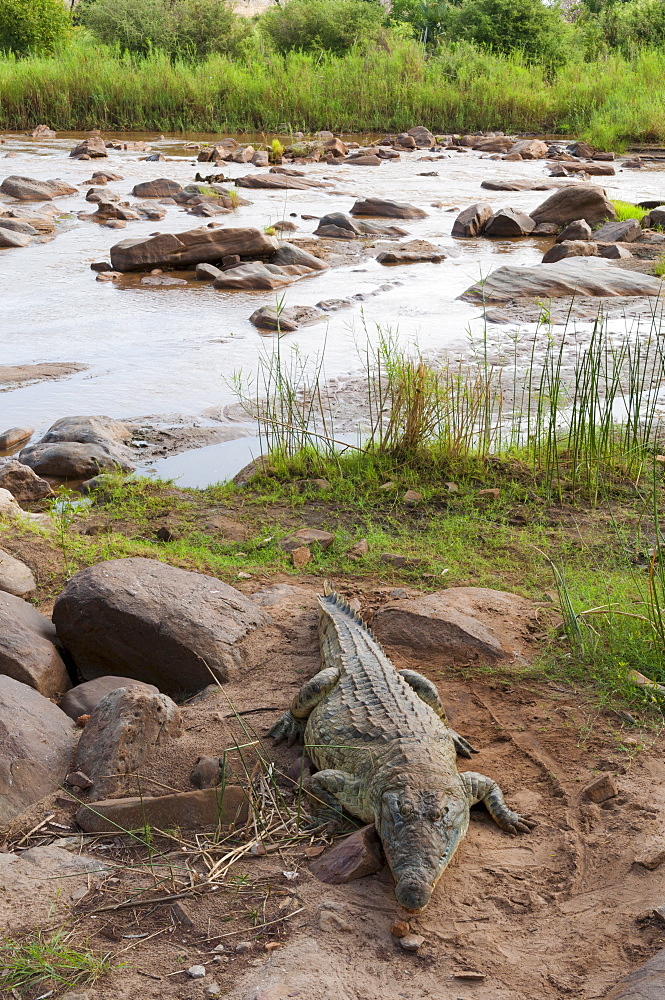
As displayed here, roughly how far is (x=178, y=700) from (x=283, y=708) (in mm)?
482

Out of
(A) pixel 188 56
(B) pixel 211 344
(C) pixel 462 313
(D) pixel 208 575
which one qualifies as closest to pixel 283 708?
(D) pixel 208 575

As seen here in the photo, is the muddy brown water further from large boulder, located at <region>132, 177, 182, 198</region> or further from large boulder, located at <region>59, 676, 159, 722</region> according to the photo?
large boulder, located at <region>59, 676, 159, 722</region>

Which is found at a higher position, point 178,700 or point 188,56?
point 188,56

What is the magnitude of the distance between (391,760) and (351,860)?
1.19ft

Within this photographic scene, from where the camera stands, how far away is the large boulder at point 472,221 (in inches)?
542

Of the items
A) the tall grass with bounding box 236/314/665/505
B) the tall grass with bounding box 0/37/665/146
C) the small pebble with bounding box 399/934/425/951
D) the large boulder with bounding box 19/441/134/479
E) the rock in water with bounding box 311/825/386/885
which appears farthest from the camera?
the tall grass with bounding box 0/37/665/146

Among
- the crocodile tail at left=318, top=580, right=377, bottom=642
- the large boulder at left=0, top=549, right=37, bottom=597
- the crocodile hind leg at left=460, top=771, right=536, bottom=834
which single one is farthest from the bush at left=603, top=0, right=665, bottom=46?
the crocodile hind leg at left=460, top=771, right=536, bottom=834

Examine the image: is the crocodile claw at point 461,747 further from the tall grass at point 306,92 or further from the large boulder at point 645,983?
the tall grass at point 306,92

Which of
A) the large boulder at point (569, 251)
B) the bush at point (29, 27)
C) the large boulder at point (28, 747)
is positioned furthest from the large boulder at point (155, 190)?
the large boulder at point (28, 747)

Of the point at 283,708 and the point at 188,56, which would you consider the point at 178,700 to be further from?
the point at 188,56

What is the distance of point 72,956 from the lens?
2.38m

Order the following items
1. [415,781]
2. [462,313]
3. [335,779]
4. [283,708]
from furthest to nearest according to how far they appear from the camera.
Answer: [462,313], [283,708], [335,779], [415,781]

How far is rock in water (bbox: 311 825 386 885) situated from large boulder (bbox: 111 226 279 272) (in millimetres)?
10005

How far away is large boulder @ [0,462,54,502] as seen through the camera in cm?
571
